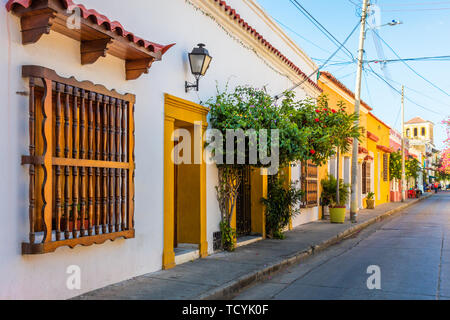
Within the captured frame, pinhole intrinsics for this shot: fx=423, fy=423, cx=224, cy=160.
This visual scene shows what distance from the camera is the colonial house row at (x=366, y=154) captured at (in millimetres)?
17125

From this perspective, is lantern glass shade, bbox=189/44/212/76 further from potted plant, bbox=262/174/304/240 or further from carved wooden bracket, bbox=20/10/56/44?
potted plant, bbox=262/174/304/240

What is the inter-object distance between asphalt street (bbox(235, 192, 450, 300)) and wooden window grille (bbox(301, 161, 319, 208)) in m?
2.92

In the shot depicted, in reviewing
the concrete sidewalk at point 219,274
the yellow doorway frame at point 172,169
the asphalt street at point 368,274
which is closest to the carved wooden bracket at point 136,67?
the yellow doorway frame at point 172,169

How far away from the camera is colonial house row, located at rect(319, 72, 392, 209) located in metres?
17.1

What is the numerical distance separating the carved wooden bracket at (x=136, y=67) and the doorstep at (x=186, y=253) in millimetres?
2975

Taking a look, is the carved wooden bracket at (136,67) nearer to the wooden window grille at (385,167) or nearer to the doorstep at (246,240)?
the doorstep at (246,240)

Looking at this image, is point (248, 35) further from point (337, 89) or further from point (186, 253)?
point (337, 89)

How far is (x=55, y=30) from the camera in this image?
15.2 feet

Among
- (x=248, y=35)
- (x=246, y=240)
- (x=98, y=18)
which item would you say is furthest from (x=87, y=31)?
(x=246, y=240)

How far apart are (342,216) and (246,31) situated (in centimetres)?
737

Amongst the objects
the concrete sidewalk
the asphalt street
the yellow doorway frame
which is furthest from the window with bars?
the yellow doorway frame

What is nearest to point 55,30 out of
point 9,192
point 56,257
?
point 9,192

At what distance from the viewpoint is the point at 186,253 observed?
7125mm

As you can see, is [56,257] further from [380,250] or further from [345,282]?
[380,250]
